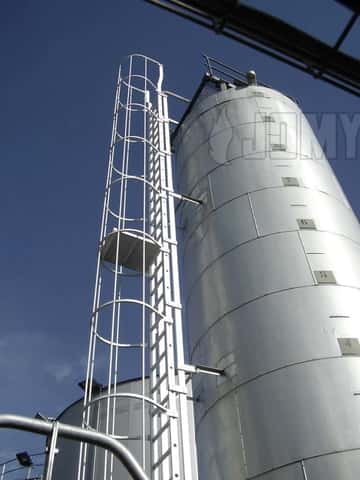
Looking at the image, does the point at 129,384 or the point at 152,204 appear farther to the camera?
the point at 129,384

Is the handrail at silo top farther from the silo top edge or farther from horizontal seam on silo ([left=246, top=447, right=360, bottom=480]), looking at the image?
the silo top edge

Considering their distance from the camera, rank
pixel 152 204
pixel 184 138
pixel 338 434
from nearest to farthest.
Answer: pixel 338 434, pixel 152 204, pixel 184 138

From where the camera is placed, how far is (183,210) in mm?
10773

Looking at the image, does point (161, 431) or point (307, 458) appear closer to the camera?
point (307, 458)

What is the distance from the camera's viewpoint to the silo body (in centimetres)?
623

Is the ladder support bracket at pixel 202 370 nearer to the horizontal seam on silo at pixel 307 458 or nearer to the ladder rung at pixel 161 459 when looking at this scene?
the ladder rung at pixel 161 459

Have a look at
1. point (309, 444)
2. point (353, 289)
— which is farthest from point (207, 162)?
point (309, 444)

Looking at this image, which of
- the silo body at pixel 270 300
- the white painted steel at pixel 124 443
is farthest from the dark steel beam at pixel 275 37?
the white painted steel at pixel 124 443

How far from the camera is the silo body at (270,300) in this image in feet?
20.4

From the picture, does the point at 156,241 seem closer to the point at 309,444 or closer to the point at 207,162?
the point at 207,162

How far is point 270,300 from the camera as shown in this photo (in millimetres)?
7516

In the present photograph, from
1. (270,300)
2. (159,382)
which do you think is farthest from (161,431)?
(270,300)

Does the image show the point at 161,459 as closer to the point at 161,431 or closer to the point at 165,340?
the point at 161,431

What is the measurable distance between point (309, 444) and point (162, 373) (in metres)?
2.17
